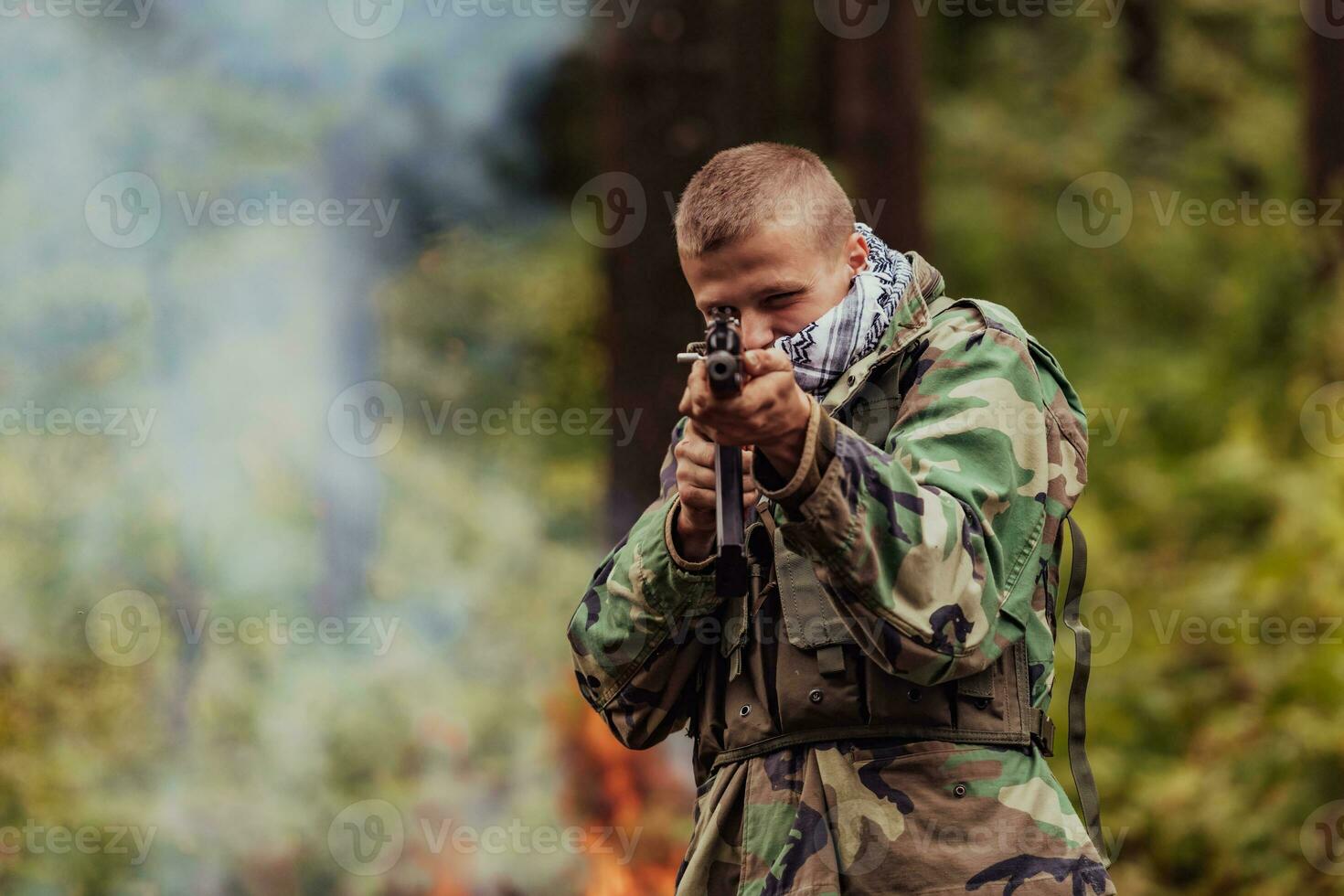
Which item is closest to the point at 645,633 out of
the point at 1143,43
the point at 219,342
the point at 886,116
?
the point at 219,342

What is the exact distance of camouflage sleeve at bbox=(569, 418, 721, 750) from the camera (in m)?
2.68

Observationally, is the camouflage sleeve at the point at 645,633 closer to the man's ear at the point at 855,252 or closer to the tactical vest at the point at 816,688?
the tactical vest at the point at 816,688

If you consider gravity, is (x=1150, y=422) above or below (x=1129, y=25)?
below

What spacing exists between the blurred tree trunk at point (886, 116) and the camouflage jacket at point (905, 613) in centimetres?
699

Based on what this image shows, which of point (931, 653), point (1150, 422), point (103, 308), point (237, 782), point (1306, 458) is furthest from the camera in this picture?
point (1150, 422)

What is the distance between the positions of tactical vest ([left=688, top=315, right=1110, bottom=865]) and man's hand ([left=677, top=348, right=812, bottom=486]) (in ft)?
1.04

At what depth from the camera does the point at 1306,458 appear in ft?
30.7

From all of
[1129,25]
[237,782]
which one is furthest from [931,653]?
[1129,25]

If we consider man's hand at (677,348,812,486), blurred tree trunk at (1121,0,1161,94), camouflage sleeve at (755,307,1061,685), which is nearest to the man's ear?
camouflage sleeve at (755,307,1061,685)

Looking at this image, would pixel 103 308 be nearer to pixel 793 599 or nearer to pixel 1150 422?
pixel 793 599

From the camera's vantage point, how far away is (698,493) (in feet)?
8.32

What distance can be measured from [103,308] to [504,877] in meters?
3.63

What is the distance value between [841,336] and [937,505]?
44cm

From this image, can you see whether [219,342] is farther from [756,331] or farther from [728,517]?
[728,517]
